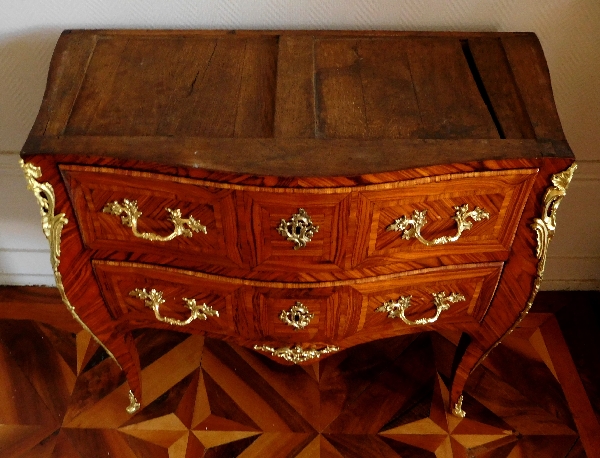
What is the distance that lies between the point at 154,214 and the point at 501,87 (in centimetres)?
53

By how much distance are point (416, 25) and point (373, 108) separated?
0.96 feet

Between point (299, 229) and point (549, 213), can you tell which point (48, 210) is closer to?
point (299, 229)

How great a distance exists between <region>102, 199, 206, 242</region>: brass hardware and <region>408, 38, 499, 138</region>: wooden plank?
333mm

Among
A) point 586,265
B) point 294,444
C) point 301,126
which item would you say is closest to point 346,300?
point 301,126

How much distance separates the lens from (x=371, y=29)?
1006 mm

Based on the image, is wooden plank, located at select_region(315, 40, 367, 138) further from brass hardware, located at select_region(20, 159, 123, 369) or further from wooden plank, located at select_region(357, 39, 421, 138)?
brass hardware, located at select_region(20, 159, 123, 369)

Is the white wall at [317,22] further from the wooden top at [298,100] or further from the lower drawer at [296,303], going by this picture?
the lower drawer at [296,303]

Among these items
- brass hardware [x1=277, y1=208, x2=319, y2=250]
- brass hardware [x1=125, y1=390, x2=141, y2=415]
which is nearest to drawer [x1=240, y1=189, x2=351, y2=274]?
brass hardware [x1=277, y1=208, x2=319, y2=250]

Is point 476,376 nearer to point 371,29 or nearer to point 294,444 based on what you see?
point 294,444

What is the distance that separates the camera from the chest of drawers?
28.8 inches

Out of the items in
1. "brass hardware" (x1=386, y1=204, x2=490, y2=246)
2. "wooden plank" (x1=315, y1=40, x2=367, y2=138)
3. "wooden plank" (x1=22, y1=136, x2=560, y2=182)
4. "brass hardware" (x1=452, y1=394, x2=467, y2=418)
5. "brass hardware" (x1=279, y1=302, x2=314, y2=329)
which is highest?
"wooden plank" (x1=315, y1=40, x2=367, y2=138)

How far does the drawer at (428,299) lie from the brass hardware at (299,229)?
0.13 meters

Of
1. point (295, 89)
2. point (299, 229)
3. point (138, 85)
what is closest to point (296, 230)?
point (299, 229)

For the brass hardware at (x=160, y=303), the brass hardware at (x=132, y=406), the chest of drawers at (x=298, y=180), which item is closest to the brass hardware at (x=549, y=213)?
the chest of drawers at (x=298, y=180)
